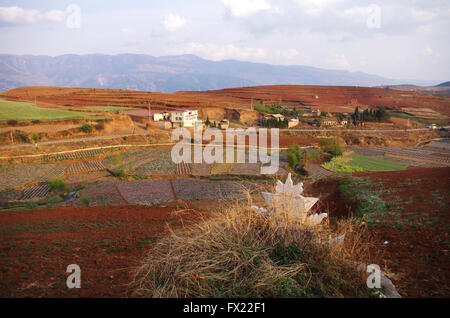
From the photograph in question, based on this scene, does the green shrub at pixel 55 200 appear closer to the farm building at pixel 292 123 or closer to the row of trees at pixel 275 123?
the row of trees at pixel 275 123

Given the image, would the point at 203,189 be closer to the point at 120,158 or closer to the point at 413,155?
the point at 120,158

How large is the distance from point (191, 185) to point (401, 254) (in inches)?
621

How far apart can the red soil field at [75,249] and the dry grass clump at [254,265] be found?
645 millimetres

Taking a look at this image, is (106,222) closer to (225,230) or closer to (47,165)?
(225,230)

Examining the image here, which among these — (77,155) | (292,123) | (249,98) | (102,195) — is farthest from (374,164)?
(249,98)

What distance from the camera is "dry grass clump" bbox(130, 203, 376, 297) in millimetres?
2764

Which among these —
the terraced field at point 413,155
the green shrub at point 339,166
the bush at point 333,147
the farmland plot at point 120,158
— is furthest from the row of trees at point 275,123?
the farmland plot at point 120,158

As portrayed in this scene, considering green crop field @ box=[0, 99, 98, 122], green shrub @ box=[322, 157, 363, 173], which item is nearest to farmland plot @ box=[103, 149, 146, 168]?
green crop field @ box=[0, 99, 98, 122]

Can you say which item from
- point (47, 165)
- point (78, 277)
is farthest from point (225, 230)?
point (47, 165)

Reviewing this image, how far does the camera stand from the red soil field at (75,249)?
3.30m

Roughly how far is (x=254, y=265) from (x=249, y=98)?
227ft

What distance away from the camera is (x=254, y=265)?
2.99 m

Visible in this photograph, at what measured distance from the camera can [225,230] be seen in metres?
3.50

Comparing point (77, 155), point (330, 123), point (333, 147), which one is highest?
point (330, 123)
